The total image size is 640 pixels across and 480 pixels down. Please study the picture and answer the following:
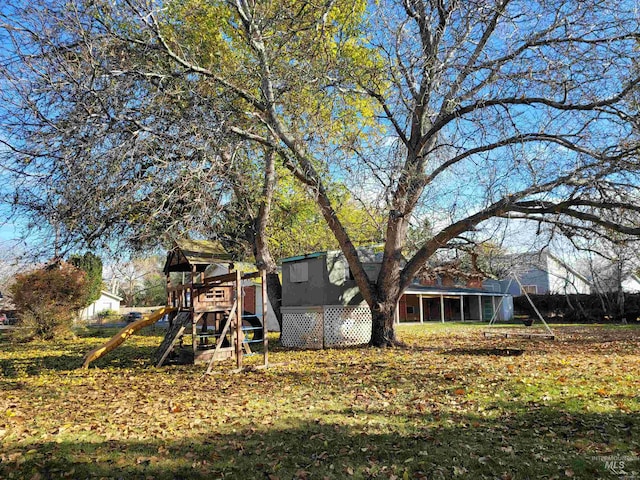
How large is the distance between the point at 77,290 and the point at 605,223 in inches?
859

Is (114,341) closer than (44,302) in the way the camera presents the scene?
Yes

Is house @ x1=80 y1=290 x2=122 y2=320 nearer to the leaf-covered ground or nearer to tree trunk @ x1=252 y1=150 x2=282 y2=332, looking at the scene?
tree trunk @ x1=252 y1=150 x2=282 y2=332

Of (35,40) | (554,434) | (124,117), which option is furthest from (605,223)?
(35,40)

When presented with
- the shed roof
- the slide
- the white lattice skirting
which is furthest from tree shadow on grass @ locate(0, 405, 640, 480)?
the white lattice skirting

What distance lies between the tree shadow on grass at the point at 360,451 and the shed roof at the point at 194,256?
6.30 metres

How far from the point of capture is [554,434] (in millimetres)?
5086

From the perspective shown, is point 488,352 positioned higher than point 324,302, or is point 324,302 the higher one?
point 324,302

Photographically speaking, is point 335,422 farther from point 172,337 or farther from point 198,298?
point 172,337

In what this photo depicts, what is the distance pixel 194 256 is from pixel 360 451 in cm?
777

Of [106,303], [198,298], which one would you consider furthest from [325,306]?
[106,303]

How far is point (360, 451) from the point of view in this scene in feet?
15.4

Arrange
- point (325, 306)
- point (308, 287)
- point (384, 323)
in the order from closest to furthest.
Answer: point (384, 323) < point (325, 306) < point (308, 287)

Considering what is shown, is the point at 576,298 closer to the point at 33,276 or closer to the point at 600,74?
the point at 600,74

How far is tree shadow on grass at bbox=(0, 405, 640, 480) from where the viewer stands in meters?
4.23
